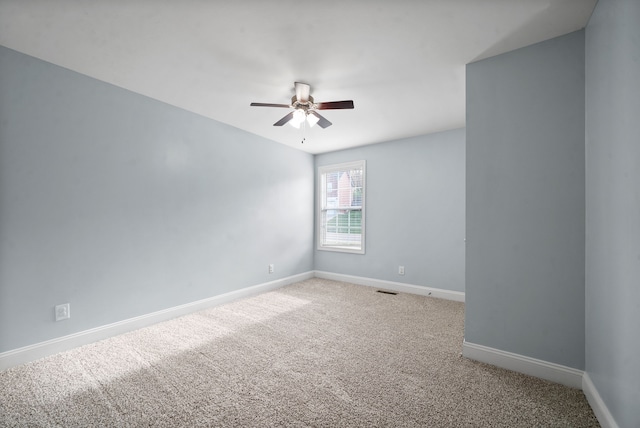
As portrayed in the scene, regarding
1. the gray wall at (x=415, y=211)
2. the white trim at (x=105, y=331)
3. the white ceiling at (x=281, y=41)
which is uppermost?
the white ceiling at (x=281, y=41)

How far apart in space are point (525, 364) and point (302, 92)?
114 inches

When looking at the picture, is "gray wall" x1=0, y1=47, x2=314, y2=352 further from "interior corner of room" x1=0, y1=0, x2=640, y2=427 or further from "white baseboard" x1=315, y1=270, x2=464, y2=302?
"white baseboard" x1=315, y1=270, x2=464, y2=302

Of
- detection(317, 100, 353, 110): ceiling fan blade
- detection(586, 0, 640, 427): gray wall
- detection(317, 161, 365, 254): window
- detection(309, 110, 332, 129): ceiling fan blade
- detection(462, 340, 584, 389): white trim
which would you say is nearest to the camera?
detection(586, 0, 640, 427): gray wall

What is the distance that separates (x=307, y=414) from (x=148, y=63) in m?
2.88

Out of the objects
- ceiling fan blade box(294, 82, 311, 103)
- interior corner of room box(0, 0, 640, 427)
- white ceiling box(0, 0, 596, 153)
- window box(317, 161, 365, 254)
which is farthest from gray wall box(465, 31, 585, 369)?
window box(317, 161, 365, 254)

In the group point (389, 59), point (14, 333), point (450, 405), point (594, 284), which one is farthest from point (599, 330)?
point (14, 333)

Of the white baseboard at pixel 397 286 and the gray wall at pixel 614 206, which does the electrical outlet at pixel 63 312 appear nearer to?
the white baseboard at pixel 397 286

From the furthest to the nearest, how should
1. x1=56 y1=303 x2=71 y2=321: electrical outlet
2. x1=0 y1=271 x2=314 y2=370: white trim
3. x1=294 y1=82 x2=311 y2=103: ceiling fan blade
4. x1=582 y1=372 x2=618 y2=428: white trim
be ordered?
A: x1=294 y1=82 x2=311 y2=103: ceiling fan blade
x1=56 y1=303 x2=71 y2=321: electrical outlet
x1=0 y1=271 x2=314 y2=370: white trim
x1=582 y1=372 x2=618 y2=428: white trim

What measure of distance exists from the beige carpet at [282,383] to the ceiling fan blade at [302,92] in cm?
231

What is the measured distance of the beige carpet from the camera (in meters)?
1.58

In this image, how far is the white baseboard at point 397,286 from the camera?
3.90 m

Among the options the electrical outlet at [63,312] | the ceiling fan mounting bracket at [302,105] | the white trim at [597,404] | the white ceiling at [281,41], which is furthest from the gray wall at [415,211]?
the electrical outlet at [63,312]

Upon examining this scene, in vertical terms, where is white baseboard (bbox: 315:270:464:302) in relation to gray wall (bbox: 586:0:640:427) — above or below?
below

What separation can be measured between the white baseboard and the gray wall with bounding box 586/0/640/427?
2.10 m
